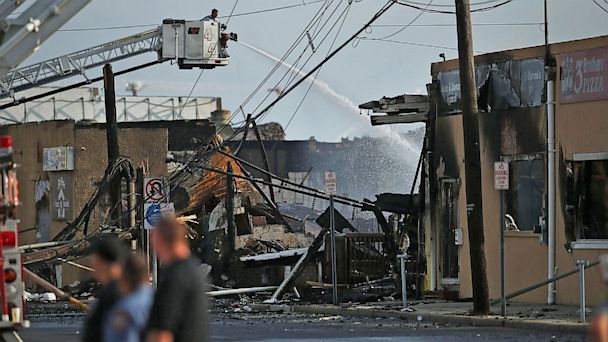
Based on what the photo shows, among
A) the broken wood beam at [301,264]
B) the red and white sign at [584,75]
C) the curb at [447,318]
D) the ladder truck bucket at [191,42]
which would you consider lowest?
the curb at [447,318]

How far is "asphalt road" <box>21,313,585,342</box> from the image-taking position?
20958 millimetres

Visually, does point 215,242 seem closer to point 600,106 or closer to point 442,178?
point 442,178

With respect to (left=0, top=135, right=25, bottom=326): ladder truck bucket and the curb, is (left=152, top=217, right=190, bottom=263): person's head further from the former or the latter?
the curb

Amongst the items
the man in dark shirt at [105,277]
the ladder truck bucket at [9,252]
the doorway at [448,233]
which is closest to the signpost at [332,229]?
the doorway at [448,233]

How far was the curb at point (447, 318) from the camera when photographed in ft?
72.3

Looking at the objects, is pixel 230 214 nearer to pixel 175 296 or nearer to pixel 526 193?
pixel 526 193

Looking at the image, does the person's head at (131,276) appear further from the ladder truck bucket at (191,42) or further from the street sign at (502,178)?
the ladder truck bucket at (191,42)

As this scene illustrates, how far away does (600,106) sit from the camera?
84.8 ft

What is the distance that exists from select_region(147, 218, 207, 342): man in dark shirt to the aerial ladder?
3137cm

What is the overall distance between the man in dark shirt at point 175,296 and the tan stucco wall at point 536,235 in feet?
52.3

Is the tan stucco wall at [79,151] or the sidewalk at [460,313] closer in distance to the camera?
the sidewalk at [460,313]

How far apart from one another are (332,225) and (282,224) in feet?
38.1

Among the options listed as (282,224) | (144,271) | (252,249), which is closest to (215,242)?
(252,249)

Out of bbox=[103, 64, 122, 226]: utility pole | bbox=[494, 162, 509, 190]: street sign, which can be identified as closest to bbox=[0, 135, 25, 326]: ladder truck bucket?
bbox=[494, 162, 509, 190]: street sign
